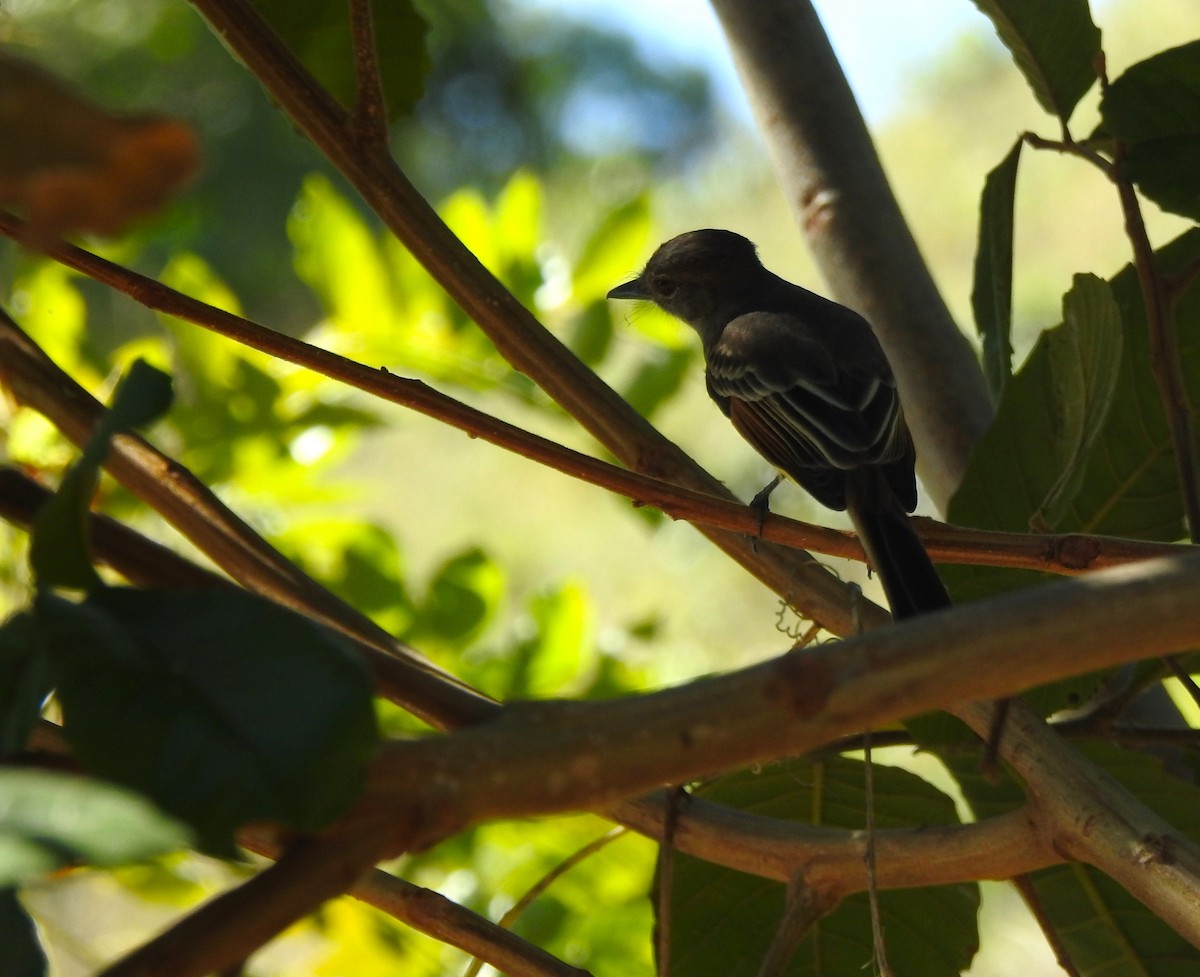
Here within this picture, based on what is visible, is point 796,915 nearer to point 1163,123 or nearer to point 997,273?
point 997,273

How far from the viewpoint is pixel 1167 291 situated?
A: 1533 millimetres

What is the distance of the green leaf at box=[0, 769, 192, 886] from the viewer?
60cm

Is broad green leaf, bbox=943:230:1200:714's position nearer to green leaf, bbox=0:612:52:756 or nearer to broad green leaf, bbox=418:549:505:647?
broad green leaf, bbox=418:549:505:647

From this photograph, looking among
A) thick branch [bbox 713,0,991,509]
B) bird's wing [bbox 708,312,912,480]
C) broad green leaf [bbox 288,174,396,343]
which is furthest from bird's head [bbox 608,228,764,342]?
thick branch [bbox 713,0,991,509]

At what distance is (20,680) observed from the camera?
0.70 m

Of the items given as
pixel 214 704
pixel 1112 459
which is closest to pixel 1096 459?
pixel 1112 459

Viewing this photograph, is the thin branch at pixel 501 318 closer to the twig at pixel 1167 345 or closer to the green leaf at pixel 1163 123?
the twig at pixel 1167 345

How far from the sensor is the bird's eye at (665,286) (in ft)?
11.0

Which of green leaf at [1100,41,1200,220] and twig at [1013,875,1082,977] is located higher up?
green leaf at [1100,41,1200,220]

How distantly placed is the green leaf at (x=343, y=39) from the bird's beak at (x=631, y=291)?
1.39m

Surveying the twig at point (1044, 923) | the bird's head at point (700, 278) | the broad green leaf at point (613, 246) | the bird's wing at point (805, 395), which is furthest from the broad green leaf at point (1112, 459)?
the bird's head at point (700, 278)

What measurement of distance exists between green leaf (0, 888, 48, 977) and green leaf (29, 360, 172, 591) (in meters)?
0.17

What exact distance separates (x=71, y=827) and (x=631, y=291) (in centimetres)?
281

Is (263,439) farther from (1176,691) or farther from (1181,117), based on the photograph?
(1176,691)
